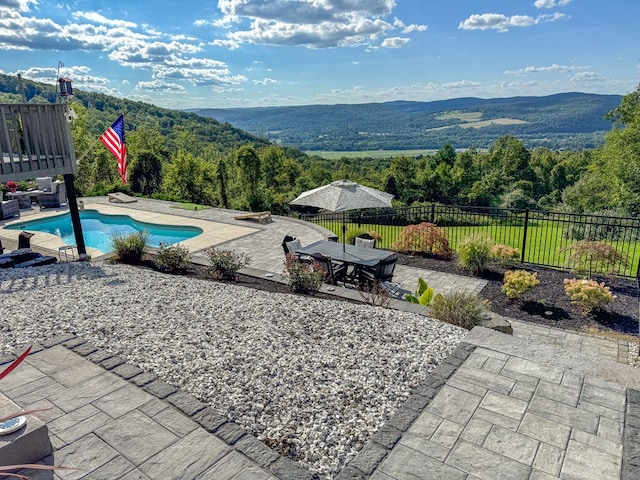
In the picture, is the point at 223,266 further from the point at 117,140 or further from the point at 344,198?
the point at 117,140

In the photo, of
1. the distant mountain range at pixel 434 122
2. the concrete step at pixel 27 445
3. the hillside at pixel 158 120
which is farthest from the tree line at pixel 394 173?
the distant mountain range at pixel 434 122

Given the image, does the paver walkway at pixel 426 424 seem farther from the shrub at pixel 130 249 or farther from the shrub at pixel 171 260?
the shrub at pixel 130 249

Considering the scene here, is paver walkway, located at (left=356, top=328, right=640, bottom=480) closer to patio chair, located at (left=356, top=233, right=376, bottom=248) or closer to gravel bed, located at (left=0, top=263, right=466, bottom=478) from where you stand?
gravel bed, located at (left=0, top=263, right=466, bottom=478)

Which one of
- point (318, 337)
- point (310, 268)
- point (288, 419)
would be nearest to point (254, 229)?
point (310, 268)

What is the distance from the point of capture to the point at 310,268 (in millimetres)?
7621

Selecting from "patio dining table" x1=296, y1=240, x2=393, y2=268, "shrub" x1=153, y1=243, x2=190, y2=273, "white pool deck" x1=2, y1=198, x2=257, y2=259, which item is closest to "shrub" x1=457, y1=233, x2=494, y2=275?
"patio dining table" x1=296, y1=240, x2=393, y2=268

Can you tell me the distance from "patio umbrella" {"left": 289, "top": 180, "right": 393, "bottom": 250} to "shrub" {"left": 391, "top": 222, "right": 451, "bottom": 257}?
1534 mm

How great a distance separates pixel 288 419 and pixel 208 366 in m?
1.13

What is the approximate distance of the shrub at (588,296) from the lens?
661cm

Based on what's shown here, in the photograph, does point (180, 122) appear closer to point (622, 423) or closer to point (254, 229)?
point (254, 229)

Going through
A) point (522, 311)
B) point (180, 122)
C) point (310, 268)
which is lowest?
point (522, 311)

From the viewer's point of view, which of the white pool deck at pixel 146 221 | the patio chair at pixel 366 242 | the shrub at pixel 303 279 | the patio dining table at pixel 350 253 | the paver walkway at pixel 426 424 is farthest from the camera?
the white pool deck at pixel 146 221

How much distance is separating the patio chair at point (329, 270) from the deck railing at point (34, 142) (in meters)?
5.55

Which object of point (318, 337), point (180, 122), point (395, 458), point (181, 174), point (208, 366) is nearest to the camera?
point (395, 458)
